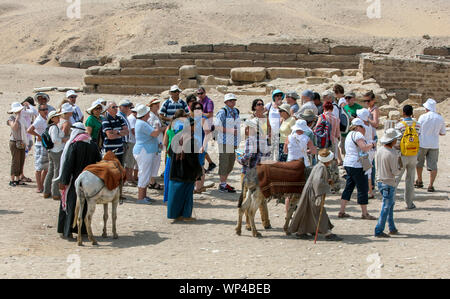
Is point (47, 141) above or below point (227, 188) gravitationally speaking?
above

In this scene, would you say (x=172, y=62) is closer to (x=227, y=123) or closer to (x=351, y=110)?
(x=351, y=110)

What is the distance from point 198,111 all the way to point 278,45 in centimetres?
1677

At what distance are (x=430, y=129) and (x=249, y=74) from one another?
45.4 ft

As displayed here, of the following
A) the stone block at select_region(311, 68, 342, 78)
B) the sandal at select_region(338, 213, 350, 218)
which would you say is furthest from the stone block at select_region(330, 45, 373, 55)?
the sandal at select_region(338, 213, 350, 218)

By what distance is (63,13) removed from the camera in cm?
5616

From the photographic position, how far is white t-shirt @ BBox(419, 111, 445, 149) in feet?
38.8

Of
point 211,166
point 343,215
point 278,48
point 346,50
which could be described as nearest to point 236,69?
point 278,48

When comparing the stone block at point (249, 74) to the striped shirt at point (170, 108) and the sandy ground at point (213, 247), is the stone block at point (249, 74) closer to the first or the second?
the striped shirt at point (170, 108)

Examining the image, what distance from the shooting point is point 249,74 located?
25.2 metres

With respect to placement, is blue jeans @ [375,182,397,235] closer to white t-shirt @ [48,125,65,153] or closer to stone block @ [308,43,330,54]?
white t-shirt @ [48,125,65,153]

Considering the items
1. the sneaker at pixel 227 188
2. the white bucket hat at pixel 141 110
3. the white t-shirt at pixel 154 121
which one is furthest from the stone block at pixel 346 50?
the white bucket hat at pixel 141 110

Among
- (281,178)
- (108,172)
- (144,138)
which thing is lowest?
(281,178)

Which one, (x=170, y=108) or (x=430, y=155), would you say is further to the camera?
(x=170, y=108)
